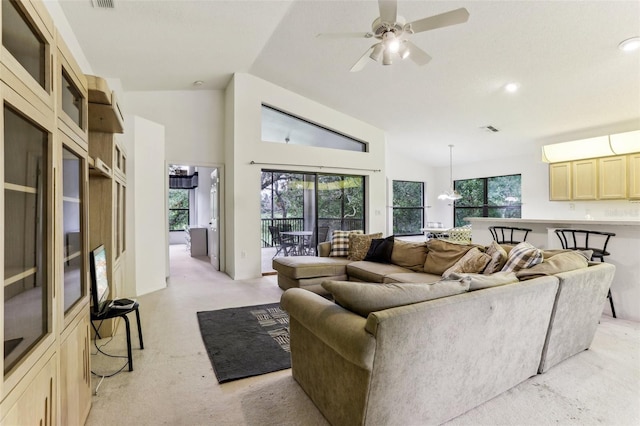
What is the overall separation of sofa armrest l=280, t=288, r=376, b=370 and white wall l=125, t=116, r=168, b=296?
3352 millimetres

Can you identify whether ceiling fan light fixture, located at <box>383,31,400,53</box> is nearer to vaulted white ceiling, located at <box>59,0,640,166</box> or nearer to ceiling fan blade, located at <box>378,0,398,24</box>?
ceiling fan blade, located at <box>378,0,398,24</box>

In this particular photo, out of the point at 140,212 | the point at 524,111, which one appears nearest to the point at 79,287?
the point at 140,212

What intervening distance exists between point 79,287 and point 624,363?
3.71 metres

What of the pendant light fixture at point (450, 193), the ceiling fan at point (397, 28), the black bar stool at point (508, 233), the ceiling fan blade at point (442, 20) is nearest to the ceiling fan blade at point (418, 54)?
the ceiling fan at point (397, 28)

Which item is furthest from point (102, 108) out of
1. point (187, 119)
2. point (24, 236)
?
point (187, 119)

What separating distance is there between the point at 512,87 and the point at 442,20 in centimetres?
261

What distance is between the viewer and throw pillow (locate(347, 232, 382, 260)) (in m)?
4.72

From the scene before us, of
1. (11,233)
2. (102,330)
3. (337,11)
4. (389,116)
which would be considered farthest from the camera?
(389,116)

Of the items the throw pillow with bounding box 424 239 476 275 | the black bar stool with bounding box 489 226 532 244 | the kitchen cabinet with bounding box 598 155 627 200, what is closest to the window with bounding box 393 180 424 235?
the black bar stool with bounding box 489 226 532 244

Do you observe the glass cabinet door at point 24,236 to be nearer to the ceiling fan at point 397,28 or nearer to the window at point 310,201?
the ceiling fan at point 397,28

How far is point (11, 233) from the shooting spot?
3.43 feet

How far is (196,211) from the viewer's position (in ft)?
37.0

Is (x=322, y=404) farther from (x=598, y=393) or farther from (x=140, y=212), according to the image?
(x=140, y=212)

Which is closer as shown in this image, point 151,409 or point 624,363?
point 151,409
